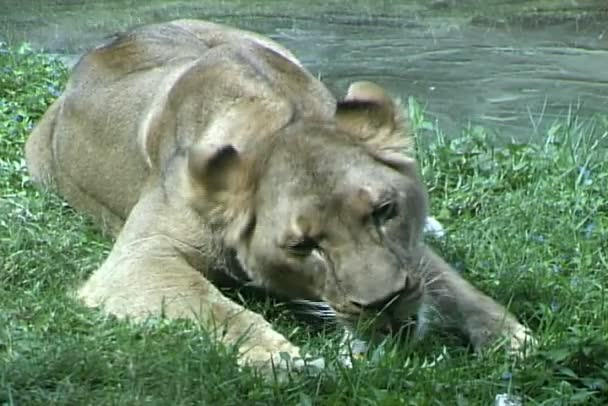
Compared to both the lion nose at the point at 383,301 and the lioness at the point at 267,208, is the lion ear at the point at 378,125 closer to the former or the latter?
the lioness at the point at 267,208

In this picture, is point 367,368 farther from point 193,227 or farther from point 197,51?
point 197,51

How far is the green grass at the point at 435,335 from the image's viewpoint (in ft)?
14.6

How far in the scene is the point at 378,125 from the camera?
5.27m

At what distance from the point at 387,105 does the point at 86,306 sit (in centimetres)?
125

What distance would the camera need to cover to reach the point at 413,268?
4.86m

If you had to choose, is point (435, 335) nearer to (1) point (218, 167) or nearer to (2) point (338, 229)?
(2) point (338, 229)

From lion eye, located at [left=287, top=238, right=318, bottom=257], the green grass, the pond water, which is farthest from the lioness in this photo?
the pond water

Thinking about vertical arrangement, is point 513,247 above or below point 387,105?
below

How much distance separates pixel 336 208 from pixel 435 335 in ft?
2.05

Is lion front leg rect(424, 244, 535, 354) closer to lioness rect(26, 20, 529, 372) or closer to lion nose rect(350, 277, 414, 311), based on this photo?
lioness rect(26, 20, 529, 372)

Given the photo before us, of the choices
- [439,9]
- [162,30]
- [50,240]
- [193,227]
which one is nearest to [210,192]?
[193,227]

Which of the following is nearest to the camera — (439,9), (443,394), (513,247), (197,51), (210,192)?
(443,394)

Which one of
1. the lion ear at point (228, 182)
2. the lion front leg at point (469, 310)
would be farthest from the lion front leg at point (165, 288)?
the lion front leg at point (469, 310)

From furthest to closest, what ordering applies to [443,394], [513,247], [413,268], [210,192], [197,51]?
[197,51] < [513,247] < [210,192] < [413,268] < [443,394]
